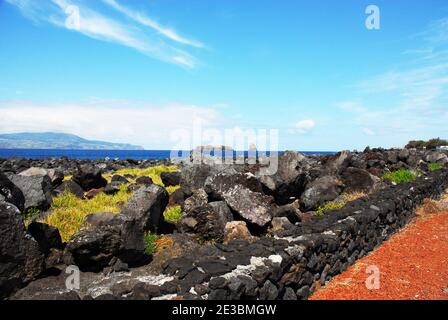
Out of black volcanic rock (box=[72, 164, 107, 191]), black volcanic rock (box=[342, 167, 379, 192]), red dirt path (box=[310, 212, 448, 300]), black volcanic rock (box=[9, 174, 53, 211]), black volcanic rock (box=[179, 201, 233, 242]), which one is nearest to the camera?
red dirt path (box=[310, 212, 448, 300])

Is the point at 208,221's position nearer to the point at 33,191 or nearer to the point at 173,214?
the point at 173,214

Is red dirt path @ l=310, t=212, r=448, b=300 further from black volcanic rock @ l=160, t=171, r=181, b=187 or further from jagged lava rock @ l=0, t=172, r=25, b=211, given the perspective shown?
black volcanic rock @ l=160, t=171, r=181, b=187

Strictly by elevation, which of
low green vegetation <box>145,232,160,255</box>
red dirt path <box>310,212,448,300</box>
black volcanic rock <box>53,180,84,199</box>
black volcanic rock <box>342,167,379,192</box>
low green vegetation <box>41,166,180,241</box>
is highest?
black volcanic rock <box>342,167,379,192</box>

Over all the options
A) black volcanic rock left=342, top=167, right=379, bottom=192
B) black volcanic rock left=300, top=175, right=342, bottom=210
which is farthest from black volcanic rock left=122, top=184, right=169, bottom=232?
black volcanic rock left=342, top=167, right=379, bottom=192

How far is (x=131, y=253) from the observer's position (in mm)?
8023

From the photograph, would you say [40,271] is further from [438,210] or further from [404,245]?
[438,210]

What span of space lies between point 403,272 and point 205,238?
4757 millimetres

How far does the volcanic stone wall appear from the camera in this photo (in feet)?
20.6

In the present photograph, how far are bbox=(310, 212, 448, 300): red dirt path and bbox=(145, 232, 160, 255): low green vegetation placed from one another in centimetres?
347

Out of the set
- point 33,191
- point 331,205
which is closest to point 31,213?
point 33,191

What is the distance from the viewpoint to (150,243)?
9367 millimetres

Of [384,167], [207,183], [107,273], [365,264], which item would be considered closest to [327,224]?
[365,264]

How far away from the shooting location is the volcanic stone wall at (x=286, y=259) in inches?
247

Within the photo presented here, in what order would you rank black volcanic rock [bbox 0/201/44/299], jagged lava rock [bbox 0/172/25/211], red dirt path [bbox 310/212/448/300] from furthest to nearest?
1. jagged lava rock [bbox 0/172/25/211]
2. red dirt path [bbox 310/212/448/300]
3. black volcanic rock [bbox 0/201/44/299]
